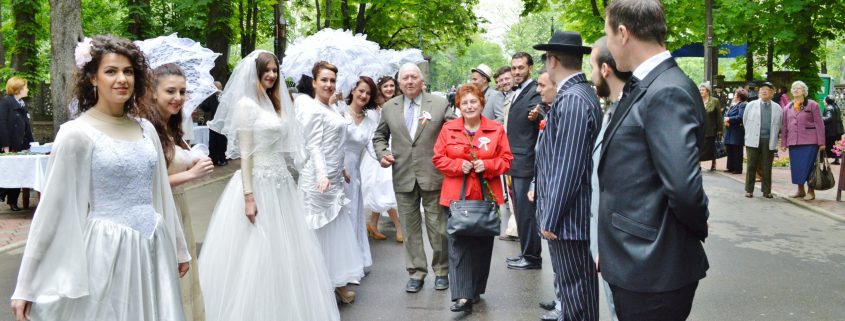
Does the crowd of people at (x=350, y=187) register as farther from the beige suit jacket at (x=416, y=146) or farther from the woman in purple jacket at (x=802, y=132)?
the woman in purple jacket at (x=802, y=132)

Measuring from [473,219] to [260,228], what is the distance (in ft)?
5.23

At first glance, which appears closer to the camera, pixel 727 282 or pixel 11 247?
pixel 727 282

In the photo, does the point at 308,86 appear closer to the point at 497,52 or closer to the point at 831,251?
the point at 831,251

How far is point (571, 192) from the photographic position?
441 cm

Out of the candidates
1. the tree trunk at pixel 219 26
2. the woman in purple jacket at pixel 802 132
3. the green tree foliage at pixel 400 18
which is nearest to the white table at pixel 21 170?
the tree trunk at pixel 219 26

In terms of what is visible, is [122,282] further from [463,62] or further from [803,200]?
[463,62]

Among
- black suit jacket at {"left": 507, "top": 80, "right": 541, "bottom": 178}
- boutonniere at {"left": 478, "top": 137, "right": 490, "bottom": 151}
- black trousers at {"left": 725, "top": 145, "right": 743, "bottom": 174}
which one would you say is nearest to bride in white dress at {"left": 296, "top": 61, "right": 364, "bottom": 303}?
boutonniere at {"left": 478, "top": 137, "right": 490, "bottom": 151}

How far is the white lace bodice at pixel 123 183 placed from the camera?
3.27 metres

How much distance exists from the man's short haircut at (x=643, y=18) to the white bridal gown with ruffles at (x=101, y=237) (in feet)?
6.94

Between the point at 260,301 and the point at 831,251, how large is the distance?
676 cm

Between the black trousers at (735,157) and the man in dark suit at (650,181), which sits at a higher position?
the man in dark suit at (650,181)

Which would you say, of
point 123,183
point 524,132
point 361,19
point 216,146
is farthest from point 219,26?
point 123,183

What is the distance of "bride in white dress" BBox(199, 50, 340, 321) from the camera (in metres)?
5.11

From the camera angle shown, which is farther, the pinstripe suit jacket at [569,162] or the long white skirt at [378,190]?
the long white skirt at [378,190]
